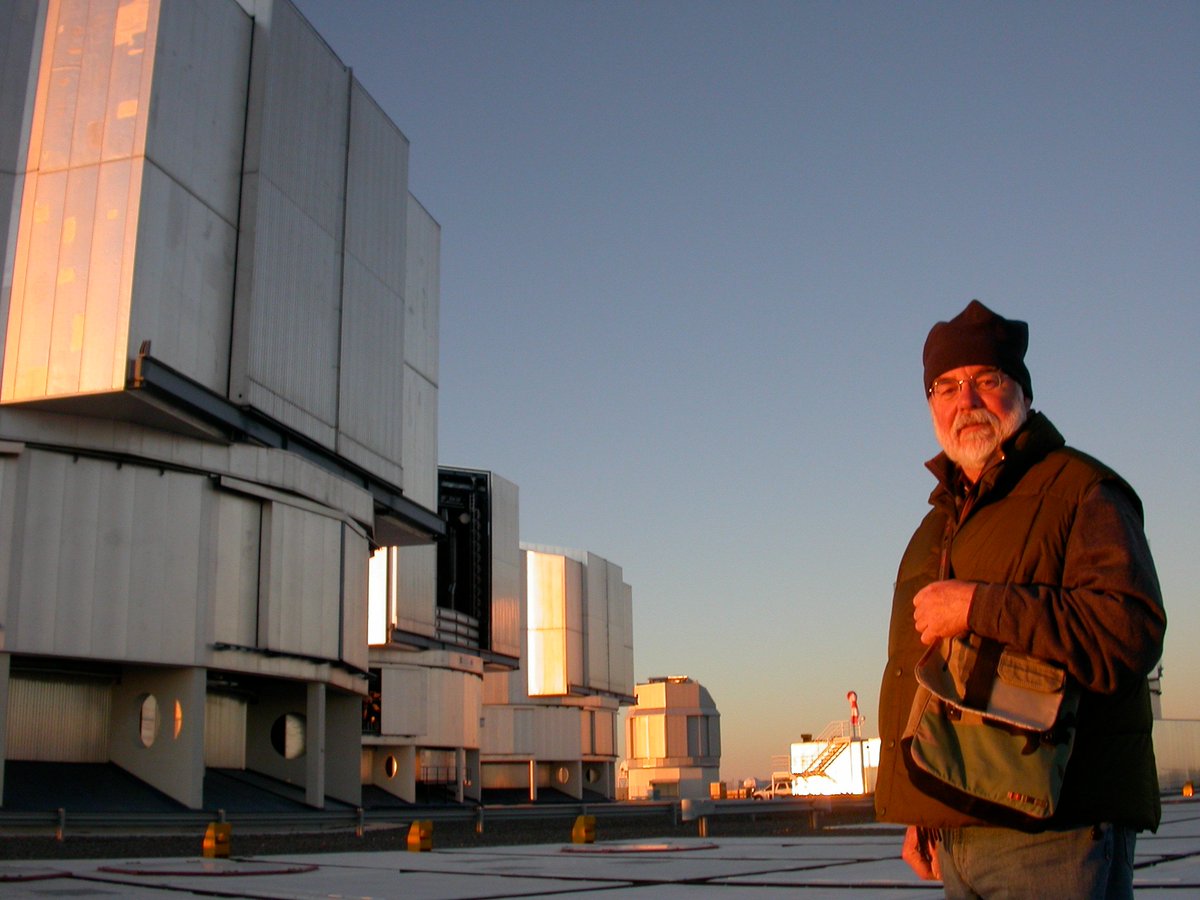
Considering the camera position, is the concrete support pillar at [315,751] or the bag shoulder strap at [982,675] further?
the concrete support pillar at [315,751]

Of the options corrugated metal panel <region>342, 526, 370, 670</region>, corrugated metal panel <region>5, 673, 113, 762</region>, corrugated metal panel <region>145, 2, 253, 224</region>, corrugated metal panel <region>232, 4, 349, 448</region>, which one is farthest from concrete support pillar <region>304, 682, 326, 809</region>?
corrugated metal panel <region>145, 2, 253, 224</region>

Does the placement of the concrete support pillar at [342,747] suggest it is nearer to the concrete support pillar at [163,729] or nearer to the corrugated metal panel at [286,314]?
the concrete support pillar at [163,729]

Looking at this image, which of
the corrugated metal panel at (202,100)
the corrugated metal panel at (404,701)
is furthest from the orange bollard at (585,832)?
the corrugated metal panel at (404,701)

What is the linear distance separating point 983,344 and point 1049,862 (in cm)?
130

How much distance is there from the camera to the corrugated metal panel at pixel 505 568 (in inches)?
2293

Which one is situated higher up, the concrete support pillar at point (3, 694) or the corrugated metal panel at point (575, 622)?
the corrugated metal panel at point (575, 622)

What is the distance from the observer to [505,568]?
2343 inches

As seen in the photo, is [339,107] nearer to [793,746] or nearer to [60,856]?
[60,856]

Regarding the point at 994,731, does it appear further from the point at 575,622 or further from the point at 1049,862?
the point at 575,622

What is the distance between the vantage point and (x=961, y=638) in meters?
2.93

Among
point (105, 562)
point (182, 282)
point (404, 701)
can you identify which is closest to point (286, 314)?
point (182, 282)

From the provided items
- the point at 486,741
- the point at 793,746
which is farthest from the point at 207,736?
the point at 793,746

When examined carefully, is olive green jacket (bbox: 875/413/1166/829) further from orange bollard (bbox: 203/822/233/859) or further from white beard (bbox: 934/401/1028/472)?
orange bollard (bbox: 203/822/233/859)

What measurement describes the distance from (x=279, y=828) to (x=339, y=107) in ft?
69.5
